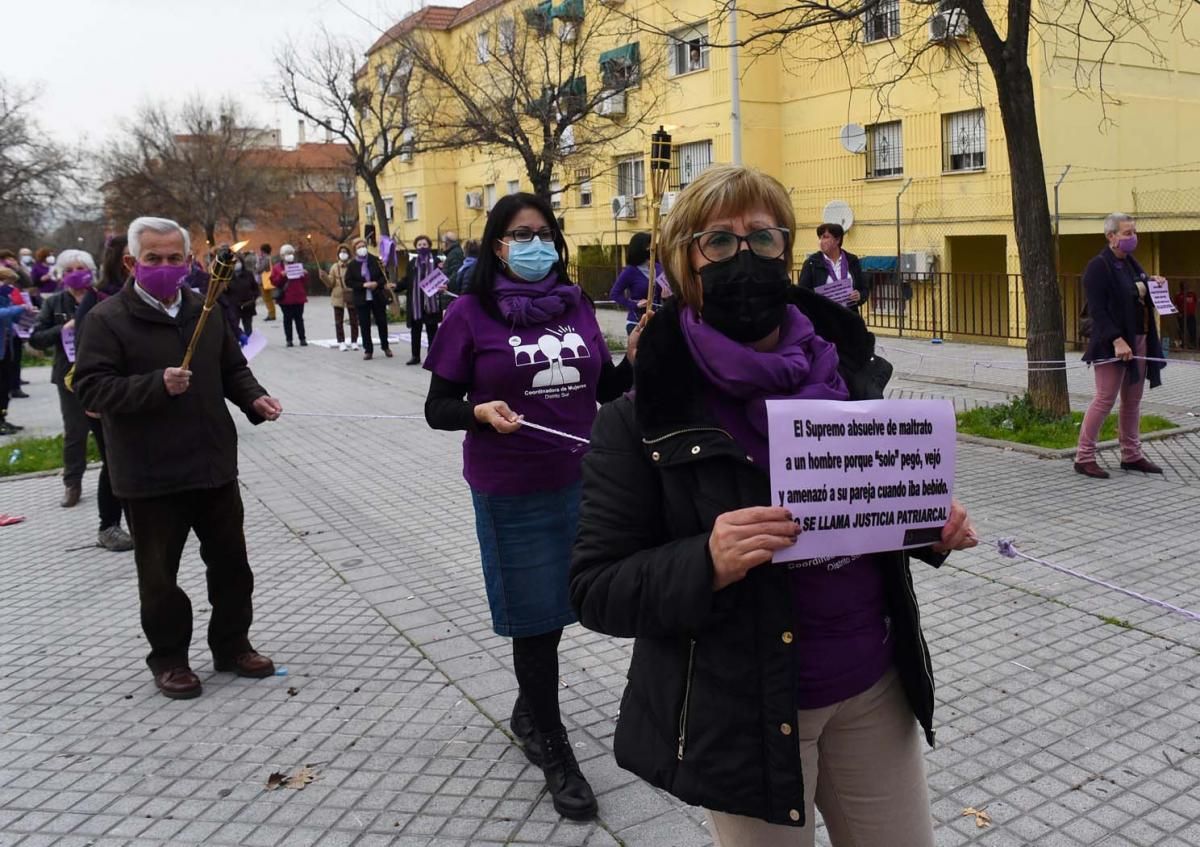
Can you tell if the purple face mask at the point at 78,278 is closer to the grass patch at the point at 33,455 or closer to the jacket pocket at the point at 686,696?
the grass patch at the point at 33,455

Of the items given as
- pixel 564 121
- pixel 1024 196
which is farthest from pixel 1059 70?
pixel 1024 196

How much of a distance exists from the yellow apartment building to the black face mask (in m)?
17.0

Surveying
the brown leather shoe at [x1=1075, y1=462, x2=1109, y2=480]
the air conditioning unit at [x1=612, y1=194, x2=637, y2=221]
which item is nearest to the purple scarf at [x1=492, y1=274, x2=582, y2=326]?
the brown leather shoe at [x1=1075, y1=462, x2=1109, y2=480]

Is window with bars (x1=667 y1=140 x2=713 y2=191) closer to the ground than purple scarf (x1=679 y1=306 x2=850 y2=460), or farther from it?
farther from it

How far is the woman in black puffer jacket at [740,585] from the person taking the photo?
2.08 m

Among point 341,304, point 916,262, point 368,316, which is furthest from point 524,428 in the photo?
point 916,262

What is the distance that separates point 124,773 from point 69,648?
5.81 ft

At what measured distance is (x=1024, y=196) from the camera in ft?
34.7

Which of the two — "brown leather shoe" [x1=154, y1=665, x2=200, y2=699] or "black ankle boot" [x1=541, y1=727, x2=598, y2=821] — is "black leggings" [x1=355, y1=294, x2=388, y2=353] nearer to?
"brown leather shoe" [x1=154, y1=665, x2=200, y2=699]

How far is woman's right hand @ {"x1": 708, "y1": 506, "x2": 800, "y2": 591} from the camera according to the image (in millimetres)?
→ 1967

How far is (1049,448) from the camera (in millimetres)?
9617

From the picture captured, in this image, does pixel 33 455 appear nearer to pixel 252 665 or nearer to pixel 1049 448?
pixel 252 665

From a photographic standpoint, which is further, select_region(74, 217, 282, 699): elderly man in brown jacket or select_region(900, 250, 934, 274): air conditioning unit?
select_region(900, 250, 934, 274): air conditioning unit

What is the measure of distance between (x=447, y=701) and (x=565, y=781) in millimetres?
1134
